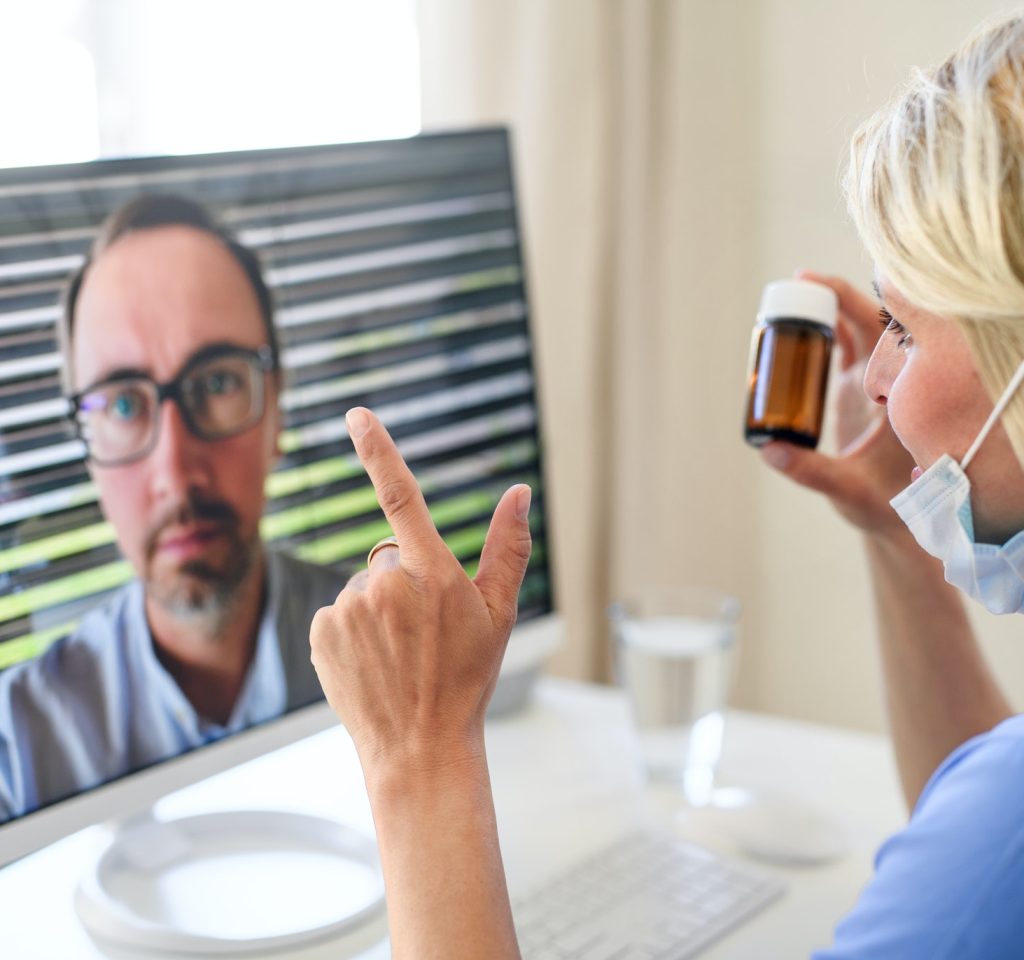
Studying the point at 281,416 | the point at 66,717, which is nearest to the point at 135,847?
the point at 66,717

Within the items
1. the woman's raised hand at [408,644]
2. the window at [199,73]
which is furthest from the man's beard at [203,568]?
the window at [199,73]

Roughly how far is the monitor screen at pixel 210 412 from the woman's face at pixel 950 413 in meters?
0.46

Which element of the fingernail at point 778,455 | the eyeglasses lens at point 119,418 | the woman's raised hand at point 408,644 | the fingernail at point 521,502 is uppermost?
the eyeglasses lens at point 119,418

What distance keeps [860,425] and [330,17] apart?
3.08 feet

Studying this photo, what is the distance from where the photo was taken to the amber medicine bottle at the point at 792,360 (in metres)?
0.91

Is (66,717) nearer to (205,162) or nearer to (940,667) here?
(205,162)

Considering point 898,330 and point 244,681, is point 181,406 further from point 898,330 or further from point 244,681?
point 898,330

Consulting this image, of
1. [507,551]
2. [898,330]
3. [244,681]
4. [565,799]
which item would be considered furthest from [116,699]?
[898,330]

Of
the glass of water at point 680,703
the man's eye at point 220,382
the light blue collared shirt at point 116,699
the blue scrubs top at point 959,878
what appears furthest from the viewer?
the glass of water at point 680,703

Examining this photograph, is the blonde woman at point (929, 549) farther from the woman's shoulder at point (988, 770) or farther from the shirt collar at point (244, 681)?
the shirt collar at point (244, 681)

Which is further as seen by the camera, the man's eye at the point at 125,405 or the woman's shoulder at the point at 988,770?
the man's eye at the point at 125,405

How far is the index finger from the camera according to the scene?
639 millimetres

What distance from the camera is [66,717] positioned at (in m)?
0.78

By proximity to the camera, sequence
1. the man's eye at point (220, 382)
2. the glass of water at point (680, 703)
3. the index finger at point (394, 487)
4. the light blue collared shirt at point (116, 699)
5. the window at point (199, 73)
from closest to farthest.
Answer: the index finger at point (394, 487) < the light blue collared shirt at point (116, 699) < the man's eye at point (220, 382) < the glass of water at point (680, 703) < the window at point (199, 73)
